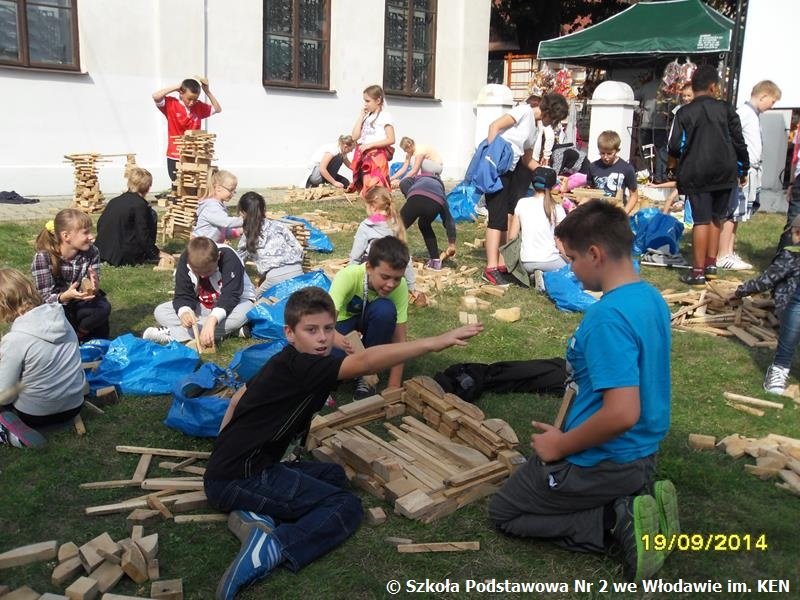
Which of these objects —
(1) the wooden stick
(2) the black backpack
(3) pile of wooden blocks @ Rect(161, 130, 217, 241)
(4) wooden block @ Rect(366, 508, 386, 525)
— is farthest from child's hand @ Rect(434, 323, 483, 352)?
(3) pile of wooden blocks @ Rect(161, 130, 217, 241)

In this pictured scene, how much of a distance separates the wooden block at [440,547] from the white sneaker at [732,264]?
7.97m

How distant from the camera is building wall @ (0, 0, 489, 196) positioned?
14.1 m

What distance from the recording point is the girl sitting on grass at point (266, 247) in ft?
26.6

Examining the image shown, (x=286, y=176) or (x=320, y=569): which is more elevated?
(x=286, y=176)

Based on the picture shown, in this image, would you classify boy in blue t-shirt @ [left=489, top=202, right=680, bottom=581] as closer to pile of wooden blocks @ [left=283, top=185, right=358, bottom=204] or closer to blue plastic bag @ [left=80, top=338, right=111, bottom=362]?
blue plastic bag @ [left=80, top=338, right=111, bottom=362]

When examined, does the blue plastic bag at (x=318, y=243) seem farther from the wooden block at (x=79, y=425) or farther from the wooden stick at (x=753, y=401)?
the wooden stick at (x=753, y=401)

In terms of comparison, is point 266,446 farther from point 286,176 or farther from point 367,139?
point 286,176

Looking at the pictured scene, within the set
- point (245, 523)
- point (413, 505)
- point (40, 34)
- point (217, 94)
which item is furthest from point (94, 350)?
point (217, 94)

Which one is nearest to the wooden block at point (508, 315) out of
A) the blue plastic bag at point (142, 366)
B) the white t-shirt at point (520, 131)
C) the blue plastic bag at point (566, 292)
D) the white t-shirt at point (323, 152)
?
the blue plastic bag at point (566, 292)

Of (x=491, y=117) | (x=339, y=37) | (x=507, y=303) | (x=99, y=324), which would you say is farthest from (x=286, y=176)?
(x=99, y=324)

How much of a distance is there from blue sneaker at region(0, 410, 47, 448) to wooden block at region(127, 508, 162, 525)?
122 centimetres

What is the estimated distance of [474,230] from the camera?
13.5 metres

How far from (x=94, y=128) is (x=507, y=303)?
9772mm

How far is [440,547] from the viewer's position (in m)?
3.90
